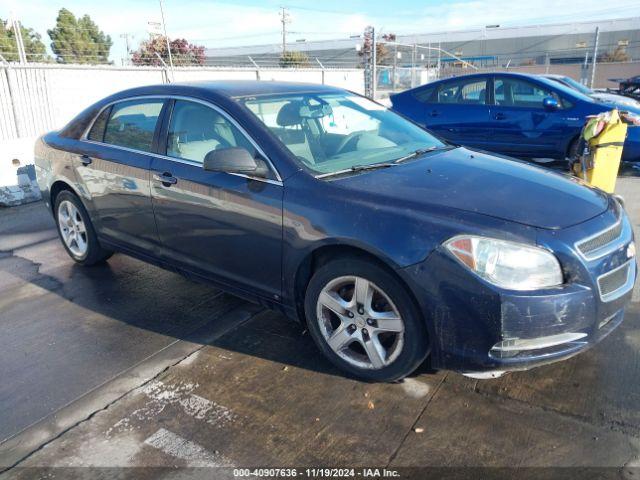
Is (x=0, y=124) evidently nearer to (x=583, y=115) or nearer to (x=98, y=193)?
(x=98, y=193)

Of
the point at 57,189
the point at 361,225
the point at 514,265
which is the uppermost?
the point at 361,225

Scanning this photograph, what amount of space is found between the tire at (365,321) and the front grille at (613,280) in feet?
2.93

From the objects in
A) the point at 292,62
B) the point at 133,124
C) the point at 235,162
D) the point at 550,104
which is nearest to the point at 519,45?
the point at 292,62

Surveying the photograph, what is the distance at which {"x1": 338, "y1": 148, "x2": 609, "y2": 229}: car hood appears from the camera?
2.78 m

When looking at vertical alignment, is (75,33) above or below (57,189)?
above

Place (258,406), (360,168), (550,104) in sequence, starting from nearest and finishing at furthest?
(258,406) < (360,168) < (550,104)

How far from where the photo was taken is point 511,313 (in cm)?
255

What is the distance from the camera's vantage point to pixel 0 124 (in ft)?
36.4

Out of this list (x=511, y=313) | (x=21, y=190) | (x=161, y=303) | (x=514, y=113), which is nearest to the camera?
(x=511, y=313)

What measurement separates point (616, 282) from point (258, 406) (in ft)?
6.55

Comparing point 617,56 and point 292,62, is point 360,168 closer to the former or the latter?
point 292,62

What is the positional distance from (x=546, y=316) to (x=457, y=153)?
5.30 feet

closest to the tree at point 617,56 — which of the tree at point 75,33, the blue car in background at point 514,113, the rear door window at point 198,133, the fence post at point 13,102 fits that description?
the tree at point 75,33

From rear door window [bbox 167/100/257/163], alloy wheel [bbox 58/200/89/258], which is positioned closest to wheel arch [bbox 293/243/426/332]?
rear door window [bbox 167/100/257/163]
